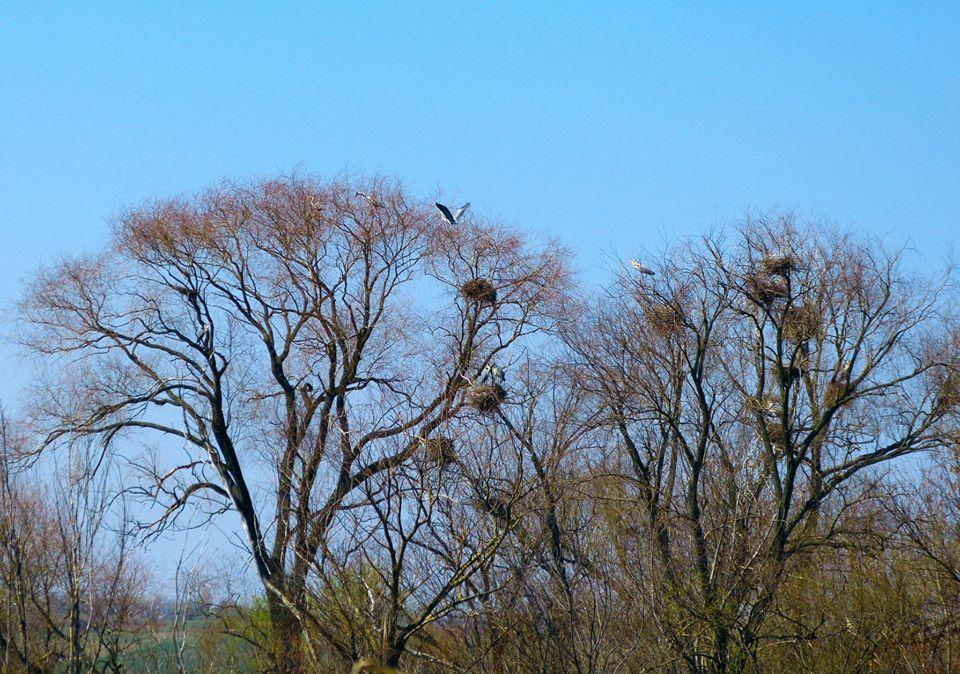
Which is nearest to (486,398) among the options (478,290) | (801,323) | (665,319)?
(665,319)

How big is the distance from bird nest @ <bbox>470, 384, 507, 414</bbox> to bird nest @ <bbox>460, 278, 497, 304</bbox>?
16.8ft

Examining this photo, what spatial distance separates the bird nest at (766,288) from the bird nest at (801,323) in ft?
1.45

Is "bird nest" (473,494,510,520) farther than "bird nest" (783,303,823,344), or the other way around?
"bird nest" (783,303,823,344)

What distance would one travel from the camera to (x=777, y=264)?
20172 mm

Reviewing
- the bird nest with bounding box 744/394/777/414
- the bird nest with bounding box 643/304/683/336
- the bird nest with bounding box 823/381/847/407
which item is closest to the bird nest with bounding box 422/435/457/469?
the bird nest with bounding box 643/304/683/336

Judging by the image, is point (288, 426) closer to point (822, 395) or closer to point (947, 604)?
point (822, 395)

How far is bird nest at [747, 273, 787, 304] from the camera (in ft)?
66.2

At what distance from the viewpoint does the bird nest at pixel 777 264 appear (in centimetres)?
2017

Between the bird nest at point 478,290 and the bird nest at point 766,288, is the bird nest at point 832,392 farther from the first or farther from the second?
the bird nest at point 478,290

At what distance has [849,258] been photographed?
71.5ft

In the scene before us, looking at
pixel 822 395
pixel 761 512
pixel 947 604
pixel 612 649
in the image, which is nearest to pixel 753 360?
pixel 822 395

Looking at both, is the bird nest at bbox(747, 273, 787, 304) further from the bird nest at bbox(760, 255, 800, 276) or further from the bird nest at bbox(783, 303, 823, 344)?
the bird nest at bbox(783, 303, 823, 344)

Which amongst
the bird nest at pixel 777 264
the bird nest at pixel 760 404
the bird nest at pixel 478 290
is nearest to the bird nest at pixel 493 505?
the bird nest at pixel 760 404

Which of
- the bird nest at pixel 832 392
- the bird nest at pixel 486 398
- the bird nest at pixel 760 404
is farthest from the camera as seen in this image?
the bird nest at pixel 832 392
